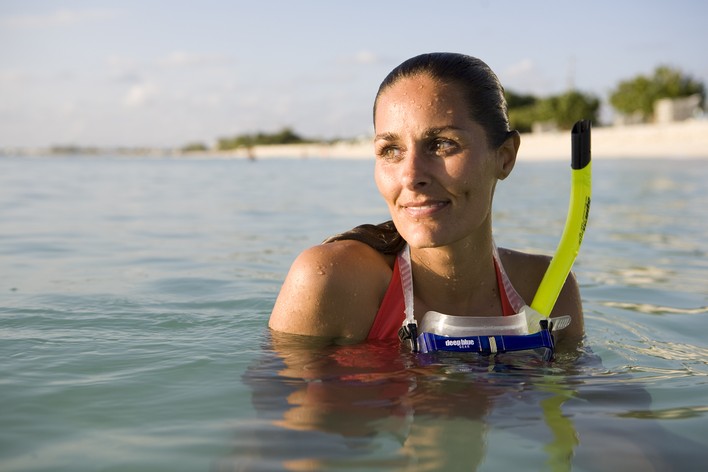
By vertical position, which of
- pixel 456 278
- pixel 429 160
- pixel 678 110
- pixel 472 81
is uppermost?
pixel 678 110

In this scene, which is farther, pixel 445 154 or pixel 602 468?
pixel 445 154

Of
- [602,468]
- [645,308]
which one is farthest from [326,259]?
[645,308]

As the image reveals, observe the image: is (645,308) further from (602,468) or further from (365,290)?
(602,468)

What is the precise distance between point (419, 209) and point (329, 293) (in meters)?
0.44

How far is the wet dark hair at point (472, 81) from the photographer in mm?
2654

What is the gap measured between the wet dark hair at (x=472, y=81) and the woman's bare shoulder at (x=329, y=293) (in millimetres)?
577

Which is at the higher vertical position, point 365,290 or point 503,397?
point 365,290

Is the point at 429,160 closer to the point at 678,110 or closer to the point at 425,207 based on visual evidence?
the point at 425,207

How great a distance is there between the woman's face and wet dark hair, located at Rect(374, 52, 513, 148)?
27 mm

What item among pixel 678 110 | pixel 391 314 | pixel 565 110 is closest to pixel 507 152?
pixel 391 314

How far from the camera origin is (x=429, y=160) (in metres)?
2.61

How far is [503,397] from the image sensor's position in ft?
8.45

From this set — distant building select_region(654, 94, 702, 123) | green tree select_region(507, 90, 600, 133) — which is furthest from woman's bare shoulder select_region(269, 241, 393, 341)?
green tree select_region(507, 90, 600, 133)

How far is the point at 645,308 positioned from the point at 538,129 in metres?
67.1
